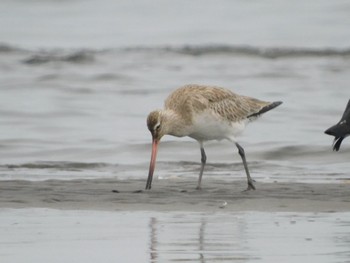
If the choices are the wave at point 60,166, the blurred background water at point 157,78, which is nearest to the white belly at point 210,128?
the blurred background water at point 157,78

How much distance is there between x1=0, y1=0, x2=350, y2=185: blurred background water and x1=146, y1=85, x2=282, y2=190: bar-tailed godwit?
861 millimetres

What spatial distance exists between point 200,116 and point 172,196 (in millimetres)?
1650

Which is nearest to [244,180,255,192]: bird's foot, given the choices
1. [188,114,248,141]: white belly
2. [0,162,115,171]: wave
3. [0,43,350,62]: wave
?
[188,114,248,141]: white belly

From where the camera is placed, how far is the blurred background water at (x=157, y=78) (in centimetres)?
1497

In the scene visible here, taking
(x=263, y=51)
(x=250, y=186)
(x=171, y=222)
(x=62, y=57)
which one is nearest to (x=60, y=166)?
(x=250, y=186)

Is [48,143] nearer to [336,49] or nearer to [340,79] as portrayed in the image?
[340,79]

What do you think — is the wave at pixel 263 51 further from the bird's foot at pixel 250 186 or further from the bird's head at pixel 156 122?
the bird's foot at pixel 250 186

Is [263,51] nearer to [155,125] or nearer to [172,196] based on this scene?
[155,125]

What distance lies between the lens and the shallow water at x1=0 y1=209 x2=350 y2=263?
8039 mm

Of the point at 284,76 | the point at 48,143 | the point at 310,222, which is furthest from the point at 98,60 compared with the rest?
the point at 310,222

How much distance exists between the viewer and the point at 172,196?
11.1 metres

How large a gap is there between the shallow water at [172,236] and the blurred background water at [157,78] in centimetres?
320

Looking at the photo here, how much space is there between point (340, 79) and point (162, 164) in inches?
353

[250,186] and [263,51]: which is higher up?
[250,186]
